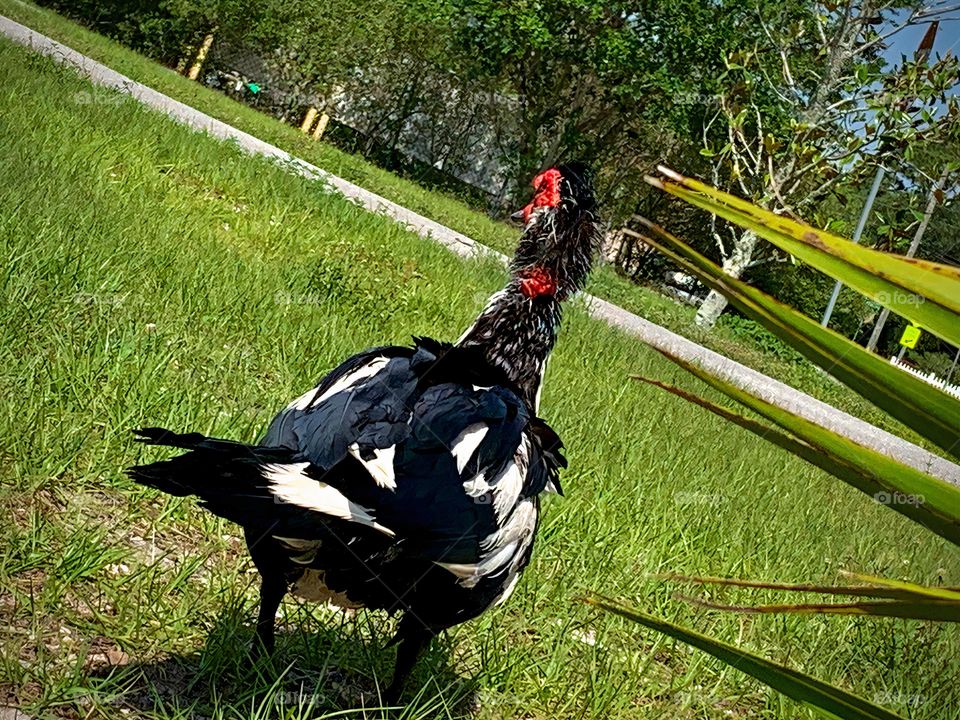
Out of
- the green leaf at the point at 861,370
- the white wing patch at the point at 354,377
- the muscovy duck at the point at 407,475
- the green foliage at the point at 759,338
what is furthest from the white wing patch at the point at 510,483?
the green foliage at the point at 759,338

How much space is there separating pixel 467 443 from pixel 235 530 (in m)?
1.28

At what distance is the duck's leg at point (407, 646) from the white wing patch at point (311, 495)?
0.52 metres

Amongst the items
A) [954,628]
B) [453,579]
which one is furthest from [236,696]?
[954,628]

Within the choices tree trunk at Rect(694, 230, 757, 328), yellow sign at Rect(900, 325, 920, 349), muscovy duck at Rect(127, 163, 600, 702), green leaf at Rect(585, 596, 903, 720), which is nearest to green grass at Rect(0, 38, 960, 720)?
muscovy duck at Rect(127, 163, 600, 702)

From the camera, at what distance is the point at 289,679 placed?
2.66 metres

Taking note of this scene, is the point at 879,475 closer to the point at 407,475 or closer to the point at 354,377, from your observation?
the point at 407,475

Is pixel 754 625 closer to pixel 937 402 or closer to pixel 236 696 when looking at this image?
pixel 236 696

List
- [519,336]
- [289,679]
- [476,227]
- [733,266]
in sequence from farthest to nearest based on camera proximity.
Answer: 1. [733,266]
2. [476,227]
3. [519,336]
4. [289,679]

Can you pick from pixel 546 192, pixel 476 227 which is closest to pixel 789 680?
pixel 546 192

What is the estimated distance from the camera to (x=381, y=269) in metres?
6.89

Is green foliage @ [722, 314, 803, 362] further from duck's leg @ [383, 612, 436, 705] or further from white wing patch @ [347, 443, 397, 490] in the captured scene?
white wing patch @ [347, 443, 397, 490]

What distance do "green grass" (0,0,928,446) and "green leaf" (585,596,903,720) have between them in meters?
12.3

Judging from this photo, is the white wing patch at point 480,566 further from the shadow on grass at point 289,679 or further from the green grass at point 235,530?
the green grass at point 235,530

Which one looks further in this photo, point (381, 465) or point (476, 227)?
point (476, 227)
